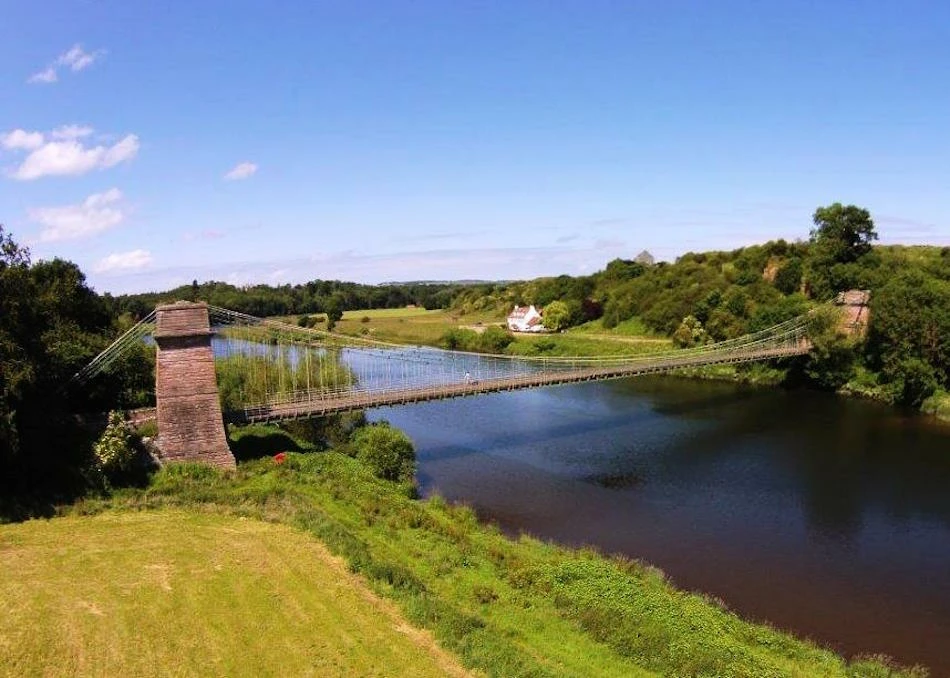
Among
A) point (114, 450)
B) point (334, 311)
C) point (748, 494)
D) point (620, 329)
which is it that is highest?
point (334, 311)

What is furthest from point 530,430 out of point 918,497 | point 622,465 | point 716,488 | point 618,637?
point 618,637

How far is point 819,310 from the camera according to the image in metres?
51.5

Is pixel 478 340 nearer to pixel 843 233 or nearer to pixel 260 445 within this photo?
pixel 843 233

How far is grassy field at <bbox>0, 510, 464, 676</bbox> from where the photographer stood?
42.1ft

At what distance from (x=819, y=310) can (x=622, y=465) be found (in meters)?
27.9

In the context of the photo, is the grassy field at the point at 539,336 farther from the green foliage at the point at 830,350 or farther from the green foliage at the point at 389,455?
the green foliage at the point at 389,455

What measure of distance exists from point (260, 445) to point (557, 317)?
56.1m

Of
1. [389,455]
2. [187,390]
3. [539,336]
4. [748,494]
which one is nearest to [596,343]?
[539,336]

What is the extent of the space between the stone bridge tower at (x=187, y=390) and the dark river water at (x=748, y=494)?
9.50 metres

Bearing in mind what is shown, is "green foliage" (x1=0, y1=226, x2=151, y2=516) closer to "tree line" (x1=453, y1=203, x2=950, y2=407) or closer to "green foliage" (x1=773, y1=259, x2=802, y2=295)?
"tree line" (x1=453, y1=203, x2=950, y2=407)

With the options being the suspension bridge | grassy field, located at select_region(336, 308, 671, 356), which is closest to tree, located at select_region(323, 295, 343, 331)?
grassy field, located at select_region(336, 308, 671, 356)

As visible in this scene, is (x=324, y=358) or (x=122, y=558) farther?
(x=324, y=358)

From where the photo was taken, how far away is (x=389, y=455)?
27359mm

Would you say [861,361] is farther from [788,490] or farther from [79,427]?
[79,427]
